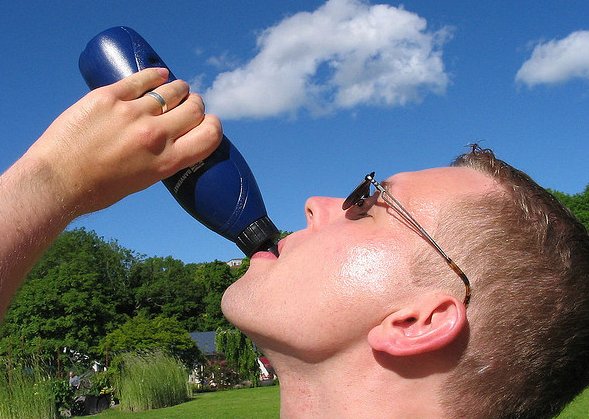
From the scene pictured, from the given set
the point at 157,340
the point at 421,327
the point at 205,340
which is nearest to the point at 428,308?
the point at 421,327

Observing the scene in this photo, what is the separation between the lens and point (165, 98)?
1845 millimetres

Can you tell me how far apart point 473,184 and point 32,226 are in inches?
55.9

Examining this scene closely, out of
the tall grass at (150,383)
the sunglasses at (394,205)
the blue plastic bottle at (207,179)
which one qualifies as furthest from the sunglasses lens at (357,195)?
the tall grass at (150,383)

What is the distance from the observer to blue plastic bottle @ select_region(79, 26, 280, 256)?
8.16ft

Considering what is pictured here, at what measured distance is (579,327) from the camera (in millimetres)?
2189

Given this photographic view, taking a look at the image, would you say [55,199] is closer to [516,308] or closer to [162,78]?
[162,78]

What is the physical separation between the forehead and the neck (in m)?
0.56

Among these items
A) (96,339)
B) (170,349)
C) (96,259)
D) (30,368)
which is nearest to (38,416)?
(30,368)

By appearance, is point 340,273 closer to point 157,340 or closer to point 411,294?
point 411,294

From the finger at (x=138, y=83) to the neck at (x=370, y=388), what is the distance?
0.96 metres

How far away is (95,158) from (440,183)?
1.14 meters

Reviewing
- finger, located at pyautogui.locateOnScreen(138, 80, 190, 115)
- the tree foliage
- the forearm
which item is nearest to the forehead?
finger, located at pyautogui.locateOnScreen(138, 80, 190, 115)

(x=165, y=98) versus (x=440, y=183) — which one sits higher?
(x=165, y=98)

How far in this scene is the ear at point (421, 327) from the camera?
197 cm
